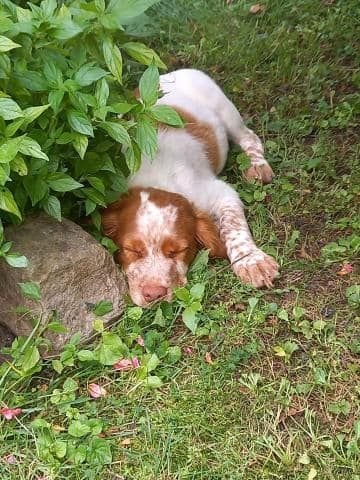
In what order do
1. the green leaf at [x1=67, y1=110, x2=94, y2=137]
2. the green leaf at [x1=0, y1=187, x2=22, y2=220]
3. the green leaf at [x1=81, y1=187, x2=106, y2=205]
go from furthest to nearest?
the green leaf at [x1=81, y1=187, x2=106, y2=205], the green leaf at [x1=67, y1=110, x2=94, y2=137], the green leaf at [x1=0, y1=187, x2=22, y2=220]

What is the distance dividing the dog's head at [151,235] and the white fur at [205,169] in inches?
0.5

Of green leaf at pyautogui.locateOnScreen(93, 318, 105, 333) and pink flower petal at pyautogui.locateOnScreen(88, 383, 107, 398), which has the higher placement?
green leaf at pyautogui.locateOnScreen(93, 318, 105, 333)

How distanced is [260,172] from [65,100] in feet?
5.74

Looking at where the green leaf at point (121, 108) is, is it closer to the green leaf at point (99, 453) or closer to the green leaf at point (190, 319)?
the green leaf at point (190, 319)

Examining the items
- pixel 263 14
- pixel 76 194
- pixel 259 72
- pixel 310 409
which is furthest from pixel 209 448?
pixel 263 14

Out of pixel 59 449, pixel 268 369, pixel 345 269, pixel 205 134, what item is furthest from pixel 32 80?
pixel 205 134

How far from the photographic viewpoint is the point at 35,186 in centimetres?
322

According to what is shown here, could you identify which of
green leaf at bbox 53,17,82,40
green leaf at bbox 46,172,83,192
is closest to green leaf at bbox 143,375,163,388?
green leaf at bbox 46,172,83,192

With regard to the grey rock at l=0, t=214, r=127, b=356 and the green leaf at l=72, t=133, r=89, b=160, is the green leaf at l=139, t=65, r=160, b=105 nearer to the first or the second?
the green leaf at l=72, t=133, r=89, b=160

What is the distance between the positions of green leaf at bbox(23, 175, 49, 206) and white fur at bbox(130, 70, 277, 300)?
72 cm

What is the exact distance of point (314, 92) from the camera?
5109mm

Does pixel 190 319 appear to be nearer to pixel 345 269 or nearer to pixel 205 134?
pixel 345 269

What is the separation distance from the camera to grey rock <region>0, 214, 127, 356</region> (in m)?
3.40

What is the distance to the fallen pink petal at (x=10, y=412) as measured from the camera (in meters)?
3.09
